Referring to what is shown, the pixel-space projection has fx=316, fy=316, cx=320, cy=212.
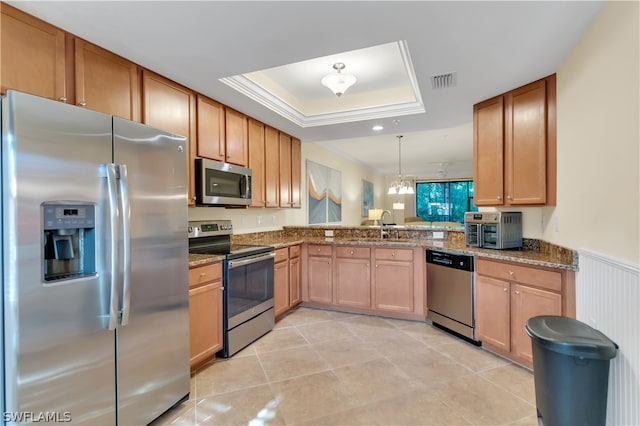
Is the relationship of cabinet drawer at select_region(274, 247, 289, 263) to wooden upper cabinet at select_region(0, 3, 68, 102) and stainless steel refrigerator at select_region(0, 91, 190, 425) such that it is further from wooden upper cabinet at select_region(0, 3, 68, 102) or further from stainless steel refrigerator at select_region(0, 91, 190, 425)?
wooden upper cabinet at select_region(0, 3, 68, 102)

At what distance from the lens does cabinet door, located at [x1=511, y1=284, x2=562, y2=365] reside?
2.34 metres

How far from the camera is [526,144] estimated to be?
2.76 meters

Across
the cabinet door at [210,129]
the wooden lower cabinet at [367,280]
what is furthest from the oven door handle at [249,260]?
the cabinet door at [210,129]

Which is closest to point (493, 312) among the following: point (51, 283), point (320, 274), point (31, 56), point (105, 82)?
point (320, 274)

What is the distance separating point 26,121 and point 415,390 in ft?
8.91

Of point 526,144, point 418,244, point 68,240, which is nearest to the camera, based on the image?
point 68,240

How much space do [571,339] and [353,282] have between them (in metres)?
2.50

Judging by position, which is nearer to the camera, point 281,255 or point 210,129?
point 210,129

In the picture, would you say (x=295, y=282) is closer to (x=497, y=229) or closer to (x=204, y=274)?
(x=204, y=274)

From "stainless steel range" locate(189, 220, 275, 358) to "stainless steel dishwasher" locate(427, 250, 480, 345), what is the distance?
5.74 feet

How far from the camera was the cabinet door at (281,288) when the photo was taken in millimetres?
3598

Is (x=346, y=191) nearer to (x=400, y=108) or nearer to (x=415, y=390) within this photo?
(x=400, y=108)

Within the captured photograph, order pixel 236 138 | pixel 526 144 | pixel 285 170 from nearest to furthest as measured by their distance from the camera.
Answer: pixel 526 144 → pixel 236 138 → pixel 285 170

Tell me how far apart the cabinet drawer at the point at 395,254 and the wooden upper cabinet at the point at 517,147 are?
0.92m
